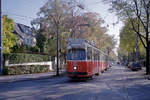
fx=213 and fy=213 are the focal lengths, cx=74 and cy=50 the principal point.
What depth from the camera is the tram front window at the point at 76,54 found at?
17766mm

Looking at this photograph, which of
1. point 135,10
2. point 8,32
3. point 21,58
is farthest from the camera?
point 8,32

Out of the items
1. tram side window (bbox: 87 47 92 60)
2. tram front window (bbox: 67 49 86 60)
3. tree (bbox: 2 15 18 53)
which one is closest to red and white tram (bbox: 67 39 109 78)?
tram front window (bbox: 67 49 86 60)

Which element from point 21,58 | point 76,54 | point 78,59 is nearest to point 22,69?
point 21,58

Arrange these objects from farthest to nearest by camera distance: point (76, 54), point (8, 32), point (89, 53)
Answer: point (8, 32), point (89, 53), point (76, 54)

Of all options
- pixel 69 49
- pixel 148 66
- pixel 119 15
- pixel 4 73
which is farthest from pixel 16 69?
pixel 148 66

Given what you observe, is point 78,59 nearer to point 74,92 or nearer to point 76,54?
point 76,54

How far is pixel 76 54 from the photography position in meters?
17.9

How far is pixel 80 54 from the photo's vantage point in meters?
17.8

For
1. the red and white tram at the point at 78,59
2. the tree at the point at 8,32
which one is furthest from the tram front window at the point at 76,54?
the tree at the point at 8,32

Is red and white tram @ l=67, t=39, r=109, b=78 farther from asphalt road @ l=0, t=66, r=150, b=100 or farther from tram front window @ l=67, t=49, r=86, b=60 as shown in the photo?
asphalt road @ l=0, t=66, r=150, b=100

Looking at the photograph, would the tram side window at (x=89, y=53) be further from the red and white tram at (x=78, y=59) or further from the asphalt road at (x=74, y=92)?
the asphalt road at (x=74, y=92)

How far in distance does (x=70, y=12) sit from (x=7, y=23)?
1087 cm

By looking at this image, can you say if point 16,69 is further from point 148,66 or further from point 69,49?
point 148,66

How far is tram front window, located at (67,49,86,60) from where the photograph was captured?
699 inches
